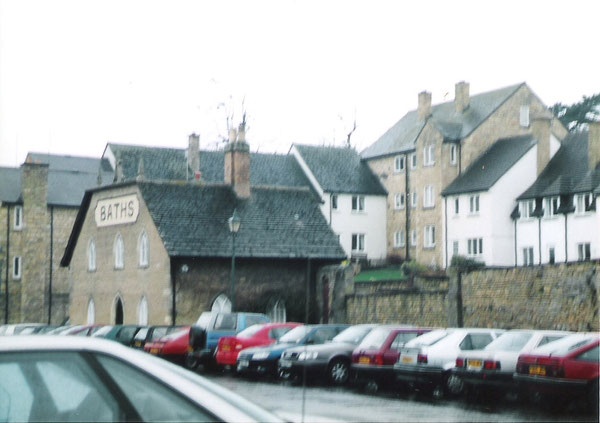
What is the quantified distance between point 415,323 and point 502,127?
33.9 meters

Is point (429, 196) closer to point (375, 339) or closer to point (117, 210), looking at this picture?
point (117, 210)

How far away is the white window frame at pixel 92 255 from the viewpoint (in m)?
50.4

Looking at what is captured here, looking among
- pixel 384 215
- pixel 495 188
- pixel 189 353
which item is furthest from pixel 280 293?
pixel 384 215

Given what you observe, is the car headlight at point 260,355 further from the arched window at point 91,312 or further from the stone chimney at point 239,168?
the arched window at point 91,312

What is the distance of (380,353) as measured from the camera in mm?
22484

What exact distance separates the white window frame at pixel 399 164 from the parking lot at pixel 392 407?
48615 millimetres

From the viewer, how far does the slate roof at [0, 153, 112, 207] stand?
64375 mm

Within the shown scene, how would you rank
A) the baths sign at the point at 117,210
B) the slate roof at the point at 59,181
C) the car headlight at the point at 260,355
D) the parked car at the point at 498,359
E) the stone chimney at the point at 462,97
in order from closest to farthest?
the parked car at the point at 498,359 < the car headlight at the point at 260,355 < the baths sign at the point at 117,210 < the slate roof at the point at 59,181 < the stone chimney at the point at 462,97

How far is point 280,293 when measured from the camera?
146 ft

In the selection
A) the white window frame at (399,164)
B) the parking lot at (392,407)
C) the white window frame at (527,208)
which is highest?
the white window frame at (399,164)

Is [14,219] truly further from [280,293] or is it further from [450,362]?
[450,362]

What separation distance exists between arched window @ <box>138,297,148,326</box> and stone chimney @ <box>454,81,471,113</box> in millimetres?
30512

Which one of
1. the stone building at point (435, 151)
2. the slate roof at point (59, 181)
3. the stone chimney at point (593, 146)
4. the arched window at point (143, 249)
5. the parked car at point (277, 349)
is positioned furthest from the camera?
the stone building at point (435, 151)

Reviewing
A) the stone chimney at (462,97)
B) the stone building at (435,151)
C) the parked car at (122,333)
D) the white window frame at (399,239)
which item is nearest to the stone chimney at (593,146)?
the stone building at (435,151)
